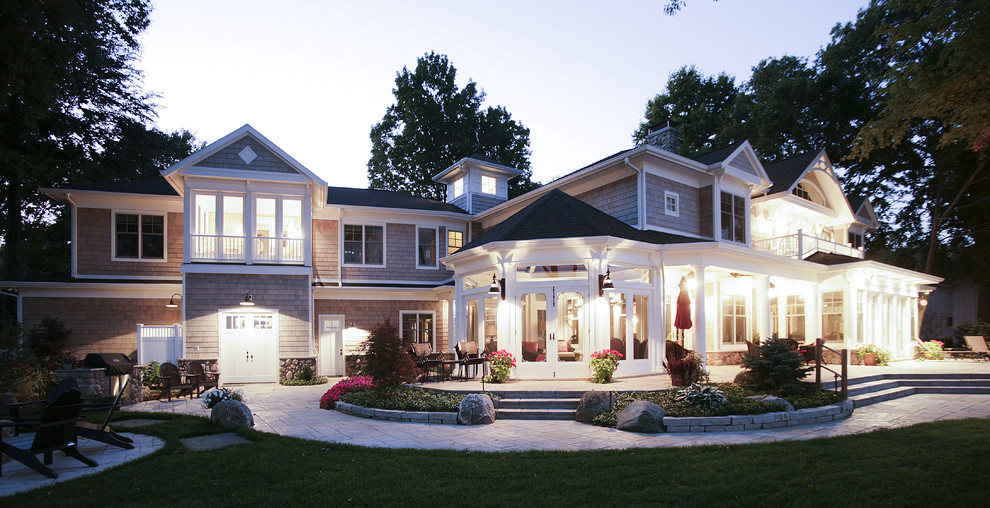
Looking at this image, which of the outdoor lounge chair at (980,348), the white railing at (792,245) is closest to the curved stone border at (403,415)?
the white railing at (792,245)

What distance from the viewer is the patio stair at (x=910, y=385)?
11535 mm

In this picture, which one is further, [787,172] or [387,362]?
[787,172]

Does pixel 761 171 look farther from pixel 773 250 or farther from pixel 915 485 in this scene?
pixel 915 485

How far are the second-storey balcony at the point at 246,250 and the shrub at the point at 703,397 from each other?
1165 cm

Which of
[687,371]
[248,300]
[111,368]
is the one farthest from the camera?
[248,300]

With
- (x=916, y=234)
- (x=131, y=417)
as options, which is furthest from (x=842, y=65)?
(x=131, y=417)

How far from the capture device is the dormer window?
21188 millimetres

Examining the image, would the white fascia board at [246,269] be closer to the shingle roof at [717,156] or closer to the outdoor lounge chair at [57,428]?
the outdoor lounge chair at [57,428]

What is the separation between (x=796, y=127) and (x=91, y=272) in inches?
1294

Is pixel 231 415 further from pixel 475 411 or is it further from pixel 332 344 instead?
pixel 332 344

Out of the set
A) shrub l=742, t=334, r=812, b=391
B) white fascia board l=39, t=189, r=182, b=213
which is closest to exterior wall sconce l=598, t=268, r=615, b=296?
shrub l=742, t=334, r=812, b=391

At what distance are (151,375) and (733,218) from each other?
16791 mm

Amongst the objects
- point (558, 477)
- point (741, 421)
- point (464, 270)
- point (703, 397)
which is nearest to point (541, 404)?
point (703, 397)

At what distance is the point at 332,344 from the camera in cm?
1852
